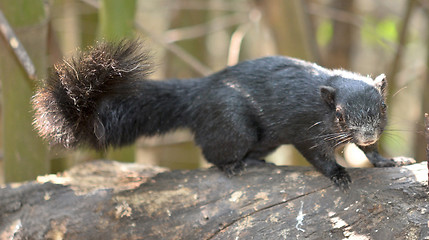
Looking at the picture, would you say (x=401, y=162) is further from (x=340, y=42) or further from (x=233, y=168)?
(x=340, y=42)

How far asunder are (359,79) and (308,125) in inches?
17.9

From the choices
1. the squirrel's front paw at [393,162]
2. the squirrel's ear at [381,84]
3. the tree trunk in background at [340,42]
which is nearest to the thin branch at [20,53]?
the squirrel's ear at [381,84]

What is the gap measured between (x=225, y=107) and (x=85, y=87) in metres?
0.98

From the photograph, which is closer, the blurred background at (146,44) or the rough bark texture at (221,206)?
the rough bark texture at (221,206)

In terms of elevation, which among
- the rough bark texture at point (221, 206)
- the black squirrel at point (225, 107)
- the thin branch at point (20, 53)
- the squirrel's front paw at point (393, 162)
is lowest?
the rough bark texture at point (221, 206)

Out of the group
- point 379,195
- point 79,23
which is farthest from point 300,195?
Result: point 79,23

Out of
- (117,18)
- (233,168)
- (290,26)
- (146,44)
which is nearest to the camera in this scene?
(146,44)

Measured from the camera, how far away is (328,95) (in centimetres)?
290

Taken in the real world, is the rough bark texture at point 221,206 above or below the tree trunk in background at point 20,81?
below

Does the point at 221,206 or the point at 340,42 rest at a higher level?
the point at 340,42

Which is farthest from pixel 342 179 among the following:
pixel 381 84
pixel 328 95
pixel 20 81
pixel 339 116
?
pixel 20 81

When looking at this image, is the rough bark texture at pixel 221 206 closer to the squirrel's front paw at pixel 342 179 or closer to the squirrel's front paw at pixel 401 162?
the squirrel's front paw at pixel 342 179

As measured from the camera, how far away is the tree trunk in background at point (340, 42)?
556 centimetres

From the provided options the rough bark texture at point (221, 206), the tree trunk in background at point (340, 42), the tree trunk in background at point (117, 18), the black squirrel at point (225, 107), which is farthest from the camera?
the tree trunk in background at point (340, 42)
